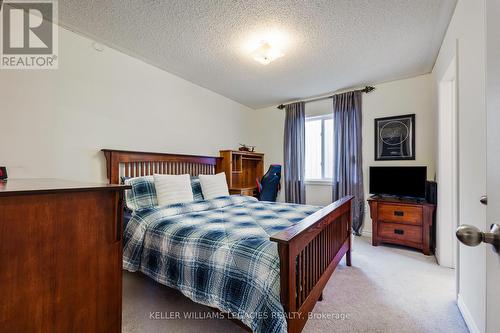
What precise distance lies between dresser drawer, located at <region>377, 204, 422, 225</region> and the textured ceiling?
1.86 meters

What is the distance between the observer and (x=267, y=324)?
114 centimetres

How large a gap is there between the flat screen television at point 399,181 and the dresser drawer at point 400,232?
48 centimetres

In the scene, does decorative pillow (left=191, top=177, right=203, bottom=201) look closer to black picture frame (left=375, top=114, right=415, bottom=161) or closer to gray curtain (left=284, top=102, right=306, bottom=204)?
gray curtain (left=284, top=102, right=306, bottom=204)

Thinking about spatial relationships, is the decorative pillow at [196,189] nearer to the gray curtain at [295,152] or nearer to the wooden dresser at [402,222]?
the gray curtain at [295,152]

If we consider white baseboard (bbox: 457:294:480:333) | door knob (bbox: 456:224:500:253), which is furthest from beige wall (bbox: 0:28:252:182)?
white baseboard (bbox: 457:294:480:333)

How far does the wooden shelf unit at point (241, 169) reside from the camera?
386 cm

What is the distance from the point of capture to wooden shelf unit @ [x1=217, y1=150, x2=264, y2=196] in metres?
3.86

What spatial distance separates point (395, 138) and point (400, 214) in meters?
1.16

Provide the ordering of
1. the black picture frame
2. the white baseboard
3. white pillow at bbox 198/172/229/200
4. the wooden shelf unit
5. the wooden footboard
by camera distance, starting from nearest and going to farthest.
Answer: the wooden footboard, the white baseboard, white pillow at bbox 198/172/229/200, the black picture frame, the wooden shelf unit

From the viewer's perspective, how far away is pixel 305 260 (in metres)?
1.41

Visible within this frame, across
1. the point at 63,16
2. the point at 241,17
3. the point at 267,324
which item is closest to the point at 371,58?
the point at 241,17

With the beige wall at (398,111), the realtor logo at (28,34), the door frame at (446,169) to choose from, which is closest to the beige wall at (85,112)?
the realtor logo at (28,34)

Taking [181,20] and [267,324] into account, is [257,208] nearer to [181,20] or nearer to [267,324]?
[267,324]

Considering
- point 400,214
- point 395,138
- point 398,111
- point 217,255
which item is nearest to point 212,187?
point 217,255
